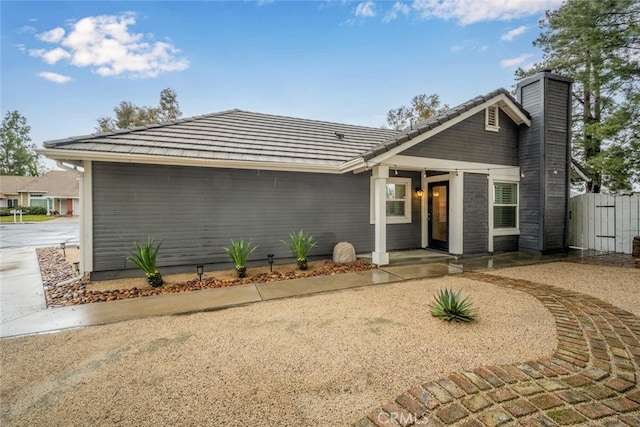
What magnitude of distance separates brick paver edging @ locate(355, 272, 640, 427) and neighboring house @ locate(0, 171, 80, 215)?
42.5 m

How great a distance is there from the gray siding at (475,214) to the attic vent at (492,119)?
5.09 ft

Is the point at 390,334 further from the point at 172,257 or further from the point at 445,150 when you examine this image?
the point at 445,150

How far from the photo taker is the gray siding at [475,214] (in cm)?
787

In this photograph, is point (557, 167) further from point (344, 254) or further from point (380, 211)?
point (344, 254)

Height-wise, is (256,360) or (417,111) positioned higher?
(417,111)

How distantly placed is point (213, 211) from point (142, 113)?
85.7 ft

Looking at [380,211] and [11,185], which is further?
[11,185]

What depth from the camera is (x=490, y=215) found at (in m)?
8.22

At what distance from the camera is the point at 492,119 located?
27.0ft

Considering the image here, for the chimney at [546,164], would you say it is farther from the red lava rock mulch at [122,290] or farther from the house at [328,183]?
the red lava rock mulch at [122,290]

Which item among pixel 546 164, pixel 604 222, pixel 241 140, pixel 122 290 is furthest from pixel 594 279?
pixel 122 290

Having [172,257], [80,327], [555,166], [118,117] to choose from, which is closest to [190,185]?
[172,257]

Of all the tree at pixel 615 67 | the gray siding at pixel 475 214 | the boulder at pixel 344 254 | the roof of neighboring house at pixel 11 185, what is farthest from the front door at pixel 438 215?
the roof of neighboring house at pixel 11 185

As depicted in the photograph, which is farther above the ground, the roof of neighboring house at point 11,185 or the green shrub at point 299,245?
the roof of neighboring house at point 11,185
